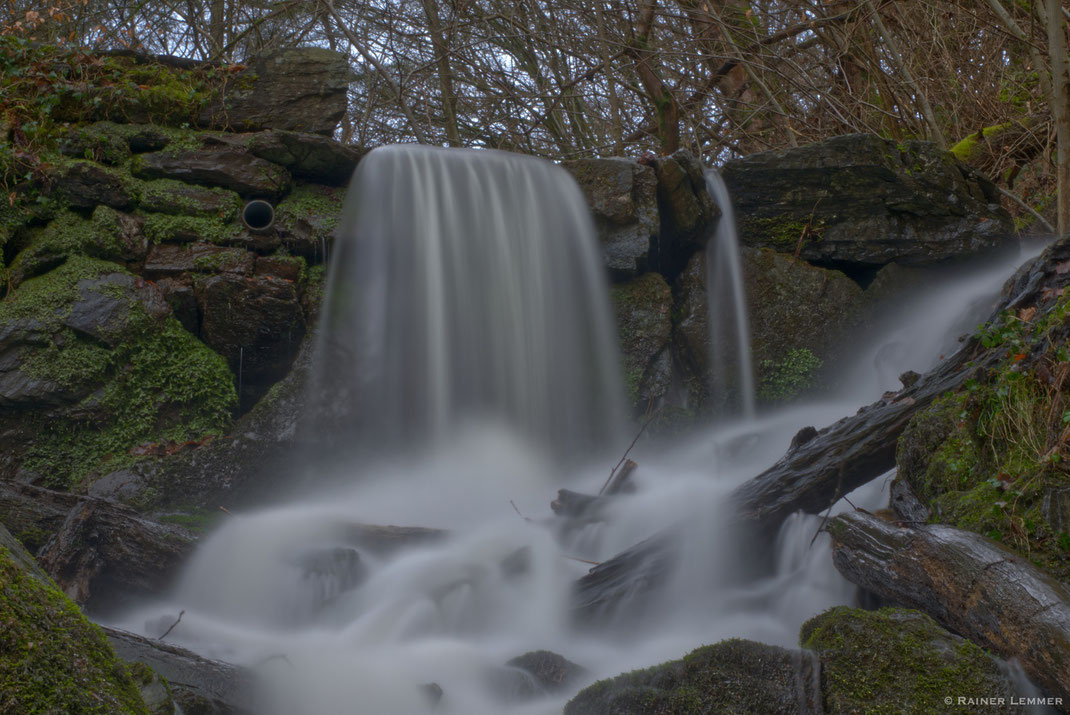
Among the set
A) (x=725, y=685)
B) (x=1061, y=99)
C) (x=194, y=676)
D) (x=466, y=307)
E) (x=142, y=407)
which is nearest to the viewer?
(x=725, y=685)

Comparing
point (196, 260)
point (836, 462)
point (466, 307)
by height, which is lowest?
point (836, 462)

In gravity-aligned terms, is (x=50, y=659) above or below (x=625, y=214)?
below

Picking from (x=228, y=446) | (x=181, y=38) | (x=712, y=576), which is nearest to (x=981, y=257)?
(x=712, y=576)

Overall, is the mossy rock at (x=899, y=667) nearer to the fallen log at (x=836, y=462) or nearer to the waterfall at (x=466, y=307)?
the fallen log at (x=836, y=462)

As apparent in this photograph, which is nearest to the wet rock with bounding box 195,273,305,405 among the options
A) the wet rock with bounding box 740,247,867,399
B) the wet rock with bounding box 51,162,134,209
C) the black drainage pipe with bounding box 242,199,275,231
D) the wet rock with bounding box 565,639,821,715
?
the black drainage pipe with bounding box 242,199,275,231

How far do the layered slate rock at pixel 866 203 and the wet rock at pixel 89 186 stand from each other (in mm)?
5632

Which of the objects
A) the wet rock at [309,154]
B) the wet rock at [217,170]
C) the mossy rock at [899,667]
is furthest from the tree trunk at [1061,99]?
the wet rock at [217,170]

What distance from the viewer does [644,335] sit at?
7516mm

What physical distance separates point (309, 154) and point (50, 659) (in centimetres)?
591

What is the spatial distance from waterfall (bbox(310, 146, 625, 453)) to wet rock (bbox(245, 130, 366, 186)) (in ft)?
0.68

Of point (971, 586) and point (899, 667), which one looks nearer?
point (899, 667)

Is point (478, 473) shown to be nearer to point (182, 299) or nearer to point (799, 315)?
point (182, 299)

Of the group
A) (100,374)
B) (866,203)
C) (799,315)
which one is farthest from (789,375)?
(100,374)

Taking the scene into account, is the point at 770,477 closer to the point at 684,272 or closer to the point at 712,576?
the point at 712,576
